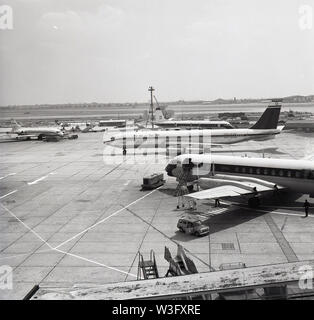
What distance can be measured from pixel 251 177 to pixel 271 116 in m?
38.6

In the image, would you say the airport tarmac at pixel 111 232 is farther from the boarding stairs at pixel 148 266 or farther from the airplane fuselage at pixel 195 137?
the airplane fuselage at pixel 195 137

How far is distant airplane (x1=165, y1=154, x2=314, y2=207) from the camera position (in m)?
35.4

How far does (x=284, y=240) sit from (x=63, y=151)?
64.0m

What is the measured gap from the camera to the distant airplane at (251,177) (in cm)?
3541

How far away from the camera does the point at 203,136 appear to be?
78.2 m

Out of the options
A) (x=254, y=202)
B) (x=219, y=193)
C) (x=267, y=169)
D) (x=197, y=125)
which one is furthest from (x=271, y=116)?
(x=219, y=193)

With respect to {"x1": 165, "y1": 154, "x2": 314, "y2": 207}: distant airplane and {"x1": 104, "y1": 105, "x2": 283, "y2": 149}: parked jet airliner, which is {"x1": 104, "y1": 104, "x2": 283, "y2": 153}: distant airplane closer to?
{"x1": 104, "y1": 105, "x2": 283, "y2": 149}: parked jet airliner

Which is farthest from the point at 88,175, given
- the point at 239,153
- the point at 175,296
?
the point at 175,296

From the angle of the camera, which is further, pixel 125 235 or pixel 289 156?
pixel 289 156

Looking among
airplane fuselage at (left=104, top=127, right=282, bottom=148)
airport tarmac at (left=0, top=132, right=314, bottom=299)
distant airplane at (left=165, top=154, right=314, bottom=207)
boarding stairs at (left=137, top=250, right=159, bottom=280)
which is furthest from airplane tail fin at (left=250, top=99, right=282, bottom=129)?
boarding stairs at (left=137, top=250, right=159, bottom=280)

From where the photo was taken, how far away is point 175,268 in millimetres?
16672

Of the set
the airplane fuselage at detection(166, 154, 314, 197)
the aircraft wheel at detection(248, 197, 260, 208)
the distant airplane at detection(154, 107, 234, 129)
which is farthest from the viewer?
the distant airplane at detection(154, 107, 234, 129)

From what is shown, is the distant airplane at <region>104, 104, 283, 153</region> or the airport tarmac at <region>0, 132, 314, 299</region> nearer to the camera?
the airport tarmac at <region>0, 132, 314, 299</region>
